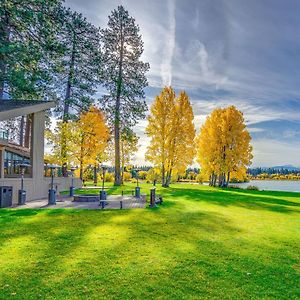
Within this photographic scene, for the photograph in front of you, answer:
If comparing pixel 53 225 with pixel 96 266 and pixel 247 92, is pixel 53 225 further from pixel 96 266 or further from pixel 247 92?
pixel 247 92

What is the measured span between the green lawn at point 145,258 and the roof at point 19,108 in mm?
6604

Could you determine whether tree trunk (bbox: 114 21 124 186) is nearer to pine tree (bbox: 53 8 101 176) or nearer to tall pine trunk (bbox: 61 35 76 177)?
pine tree (bbox: 53 8 101 176)

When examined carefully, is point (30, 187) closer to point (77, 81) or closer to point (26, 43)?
point (26, 43)

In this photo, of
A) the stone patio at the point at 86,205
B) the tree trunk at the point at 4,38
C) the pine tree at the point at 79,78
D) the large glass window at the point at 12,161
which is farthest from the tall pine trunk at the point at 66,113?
the stone patio at the point at 86,205

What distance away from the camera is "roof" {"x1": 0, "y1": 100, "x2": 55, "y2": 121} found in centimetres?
1561

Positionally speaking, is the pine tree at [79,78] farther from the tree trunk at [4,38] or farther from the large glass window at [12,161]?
the tree trunk at [4,38]

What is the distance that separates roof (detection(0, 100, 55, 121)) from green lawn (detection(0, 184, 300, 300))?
6.60m

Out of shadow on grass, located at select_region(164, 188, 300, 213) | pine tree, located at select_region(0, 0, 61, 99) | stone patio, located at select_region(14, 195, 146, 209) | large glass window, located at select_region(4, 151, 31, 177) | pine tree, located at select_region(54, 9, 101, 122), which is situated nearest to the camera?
stone patio, located at select_region(14, 195, 146, 209)

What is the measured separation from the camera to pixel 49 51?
19500mm

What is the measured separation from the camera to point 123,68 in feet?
106

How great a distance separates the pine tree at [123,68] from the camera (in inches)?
1241

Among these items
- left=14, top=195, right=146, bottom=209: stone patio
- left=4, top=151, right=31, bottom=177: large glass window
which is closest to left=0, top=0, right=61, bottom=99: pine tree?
left=4, top=151, right=31, bottom=177: large glass window

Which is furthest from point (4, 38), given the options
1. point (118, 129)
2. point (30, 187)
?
point (118, 129)

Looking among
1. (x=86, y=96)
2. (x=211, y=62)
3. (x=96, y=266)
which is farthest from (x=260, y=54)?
(x=96, y=266)
